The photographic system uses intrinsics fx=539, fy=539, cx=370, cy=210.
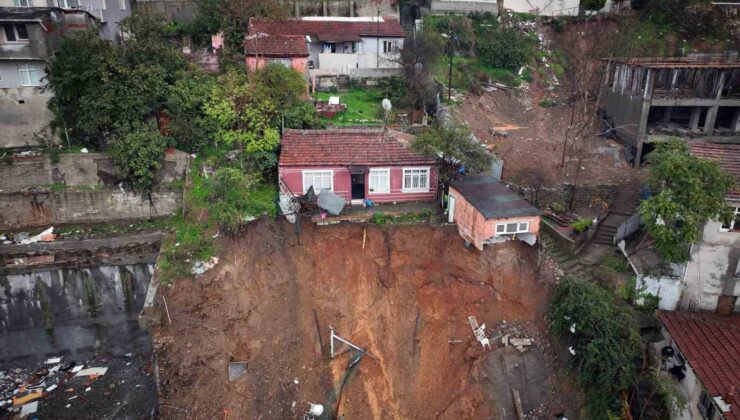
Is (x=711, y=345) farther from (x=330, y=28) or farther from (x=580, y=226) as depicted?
(x=330, y=28)

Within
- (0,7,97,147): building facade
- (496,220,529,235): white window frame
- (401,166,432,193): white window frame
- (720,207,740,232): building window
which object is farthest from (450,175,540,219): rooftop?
(0,7,97,147): building facade

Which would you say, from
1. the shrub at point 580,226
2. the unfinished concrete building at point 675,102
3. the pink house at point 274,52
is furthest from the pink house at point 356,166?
the unfinished concrete building at point 675,102

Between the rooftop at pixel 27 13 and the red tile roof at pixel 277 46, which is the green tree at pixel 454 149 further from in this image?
the rooftop at pixel 27 13

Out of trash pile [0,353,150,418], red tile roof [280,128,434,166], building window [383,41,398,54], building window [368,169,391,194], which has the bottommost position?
trash pile [0,353,150,418]

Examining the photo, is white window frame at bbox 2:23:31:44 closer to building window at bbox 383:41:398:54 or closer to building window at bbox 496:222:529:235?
building window at bbox 383:41:398:54

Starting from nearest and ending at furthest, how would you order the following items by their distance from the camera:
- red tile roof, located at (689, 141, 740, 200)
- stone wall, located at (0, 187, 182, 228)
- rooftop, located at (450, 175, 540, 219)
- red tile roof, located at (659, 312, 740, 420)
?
1. red tile roof, located at (659, 312, 740, 420)
2. red tile roof, located at (689, 141, 740, 200)
3. rooftop, located at (450, 175, 540, 219)
4. stone wall, located at (0, 187, 182, 228)

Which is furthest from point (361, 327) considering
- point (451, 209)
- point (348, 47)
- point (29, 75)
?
point (29, 75)
